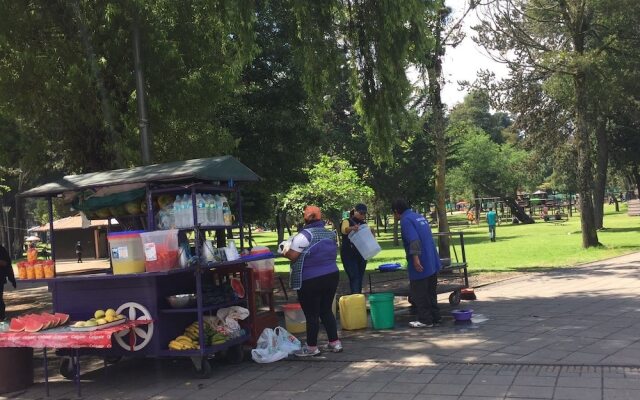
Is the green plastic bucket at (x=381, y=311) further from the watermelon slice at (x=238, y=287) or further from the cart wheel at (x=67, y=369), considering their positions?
the cart wheel at (x=67, y=369)

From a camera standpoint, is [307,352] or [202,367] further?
[307,352]

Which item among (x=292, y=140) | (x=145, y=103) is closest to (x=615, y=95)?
(x=292, y=140)

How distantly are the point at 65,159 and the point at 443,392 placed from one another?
9.01m

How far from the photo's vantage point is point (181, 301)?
6.75 metres

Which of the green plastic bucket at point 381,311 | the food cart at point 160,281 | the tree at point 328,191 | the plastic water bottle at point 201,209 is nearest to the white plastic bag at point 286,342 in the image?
the food cart at point 160,281

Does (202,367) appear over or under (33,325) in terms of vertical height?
under

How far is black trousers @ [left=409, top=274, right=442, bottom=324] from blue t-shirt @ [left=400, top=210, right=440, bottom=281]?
0.10m

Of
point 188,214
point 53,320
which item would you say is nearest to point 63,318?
point 53,320

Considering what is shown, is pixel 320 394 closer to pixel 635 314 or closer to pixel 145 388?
pixel 145 388

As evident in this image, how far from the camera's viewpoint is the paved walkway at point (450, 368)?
537 cm

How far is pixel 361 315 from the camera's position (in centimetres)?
883

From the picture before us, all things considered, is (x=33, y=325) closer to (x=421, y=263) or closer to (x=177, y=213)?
(x=177, y=213)

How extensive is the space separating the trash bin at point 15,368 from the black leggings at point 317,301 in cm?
328

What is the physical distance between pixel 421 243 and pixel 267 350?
109 inches
